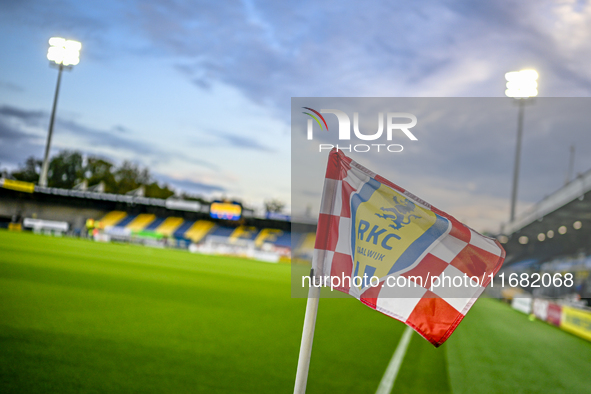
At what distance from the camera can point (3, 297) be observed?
6.84m

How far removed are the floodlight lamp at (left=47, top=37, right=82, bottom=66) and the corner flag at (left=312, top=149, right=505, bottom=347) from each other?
126 ft

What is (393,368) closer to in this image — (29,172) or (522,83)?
(522,83)

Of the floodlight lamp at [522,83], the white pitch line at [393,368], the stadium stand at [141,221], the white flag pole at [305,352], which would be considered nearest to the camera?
the white flag pole at [305,352]

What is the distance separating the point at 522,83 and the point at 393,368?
66.0 feet

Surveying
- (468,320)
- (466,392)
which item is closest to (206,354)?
(466,392)

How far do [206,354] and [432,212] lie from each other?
147 inches

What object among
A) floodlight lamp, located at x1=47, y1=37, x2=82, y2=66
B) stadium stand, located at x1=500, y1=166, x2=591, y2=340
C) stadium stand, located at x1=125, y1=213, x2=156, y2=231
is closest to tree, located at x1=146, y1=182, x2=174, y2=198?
stadium stand, located at x1=125, y1=213, x2=156, y2=231

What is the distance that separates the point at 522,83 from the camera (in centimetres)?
2069

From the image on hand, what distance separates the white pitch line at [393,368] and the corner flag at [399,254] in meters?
2.50

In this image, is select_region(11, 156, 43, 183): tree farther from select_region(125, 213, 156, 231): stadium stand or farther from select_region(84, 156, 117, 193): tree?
select_region(125, 213, 156, 231): stadium stand

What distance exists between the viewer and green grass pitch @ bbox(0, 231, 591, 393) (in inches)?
157

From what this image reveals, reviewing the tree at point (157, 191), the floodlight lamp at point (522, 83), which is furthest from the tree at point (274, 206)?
the floodlight lamp at point (522, 83)

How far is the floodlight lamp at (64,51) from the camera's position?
33.8 metres

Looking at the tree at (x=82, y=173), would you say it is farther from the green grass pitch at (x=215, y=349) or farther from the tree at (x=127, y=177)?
the green grass pitch at (x=215, y=349)
